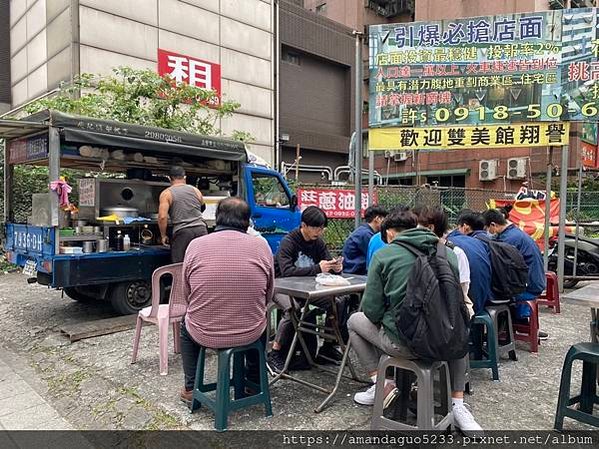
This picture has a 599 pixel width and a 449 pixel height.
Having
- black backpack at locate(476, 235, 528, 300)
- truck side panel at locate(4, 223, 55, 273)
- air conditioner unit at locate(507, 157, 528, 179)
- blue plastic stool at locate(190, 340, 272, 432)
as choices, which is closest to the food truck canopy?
truck side panel at locate(4, 223, 55, 273)

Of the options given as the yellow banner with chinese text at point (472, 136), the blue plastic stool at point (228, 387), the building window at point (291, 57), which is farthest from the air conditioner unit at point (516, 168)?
the blue plastic stool at point (228, 387)

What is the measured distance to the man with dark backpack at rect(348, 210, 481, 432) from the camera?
2.45m

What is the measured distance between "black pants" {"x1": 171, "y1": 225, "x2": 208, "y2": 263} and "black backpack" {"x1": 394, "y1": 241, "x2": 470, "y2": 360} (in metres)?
3.49

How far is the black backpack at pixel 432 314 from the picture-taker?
2438mm

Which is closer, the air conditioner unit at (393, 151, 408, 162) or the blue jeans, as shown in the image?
the blue jeans

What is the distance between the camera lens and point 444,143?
6883mm

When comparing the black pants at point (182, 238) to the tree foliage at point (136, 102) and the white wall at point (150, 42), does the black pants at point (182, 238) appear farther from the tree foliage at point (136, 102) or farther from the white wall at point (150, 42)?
the white wall at point (150, 42)

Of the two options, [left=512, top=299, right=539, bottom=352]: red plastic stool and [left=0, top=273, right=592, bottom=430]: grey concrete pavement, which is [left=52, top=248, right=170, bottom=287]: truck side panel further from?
[left=512, top=299, right=539, bottom=352]: red plastic stool

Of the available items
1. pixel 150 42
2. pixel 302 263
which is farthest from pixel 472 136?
pixel 150 42

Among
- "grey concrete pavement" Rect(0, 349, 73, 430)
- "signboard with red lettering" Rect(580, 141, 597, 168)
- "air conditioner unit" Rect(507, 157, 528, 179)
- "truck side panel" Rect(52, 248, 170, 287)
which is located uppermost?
"air conditioner unit" Rect(507, 157, 528, 179)

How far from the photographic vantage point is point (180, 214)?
5441 mm

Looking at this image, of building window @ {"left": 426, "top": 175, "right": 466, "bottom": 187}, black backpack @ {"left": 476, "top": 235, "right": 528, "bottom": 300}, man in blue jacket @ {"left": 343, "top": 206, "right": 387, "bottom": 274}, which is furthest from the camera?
building window @ {"left": 426, "top": 175, "right": 466, "bottom": 187}

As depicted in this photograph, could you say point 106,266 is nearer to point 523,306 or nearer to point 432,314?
point 432,314

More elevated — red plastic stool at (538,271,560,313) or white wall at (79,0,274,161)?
white wall at (79,0,274,161)
